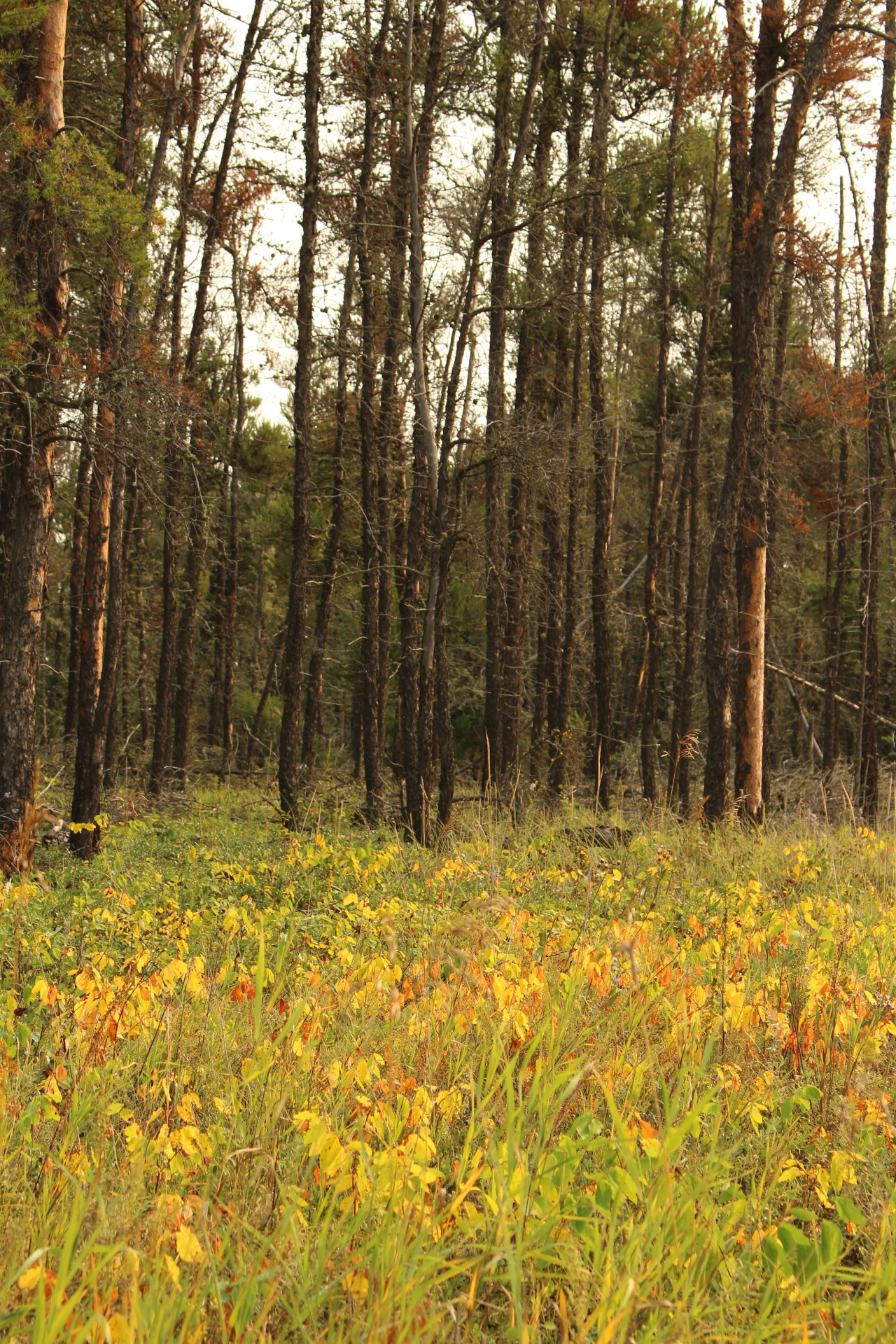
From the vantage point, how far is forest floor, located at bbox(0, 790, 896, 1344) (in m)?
1.83

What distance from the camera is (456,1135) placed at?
2.70 m

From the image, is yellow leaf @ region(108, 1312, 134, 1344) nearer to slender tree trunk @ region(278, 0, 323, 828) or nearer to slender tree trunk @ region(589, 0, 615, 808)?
slender tree trunk @ region(278, 0, 323, 828)

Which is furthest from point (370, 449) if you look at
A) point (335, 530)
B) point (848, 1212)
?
point (848, 1212)

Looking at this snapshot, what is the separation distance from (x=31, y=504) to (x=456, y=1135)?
7.06 metres

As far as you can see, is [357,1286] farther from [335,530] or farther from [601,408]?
[335,530]

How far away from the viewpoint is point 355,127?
49.8ft

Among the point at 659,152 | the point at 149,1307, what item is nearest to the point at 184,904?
the point at 149,1307

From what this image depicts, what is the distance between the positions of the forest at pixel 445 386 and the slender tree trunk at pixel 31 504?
3 cm

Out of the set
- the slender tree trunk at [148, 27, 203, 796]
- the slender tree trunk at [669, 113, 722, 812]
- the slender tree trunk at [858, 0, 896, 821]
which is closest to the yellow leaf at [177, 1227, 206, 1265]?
the slender tree trunk at [858, 0, 896, 821]

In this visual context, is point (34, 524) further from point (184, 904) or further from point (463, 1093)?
point (463, 1093)

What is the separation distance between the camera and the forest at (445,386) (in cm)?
866

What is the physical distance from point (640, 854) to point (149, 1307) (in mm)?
6499

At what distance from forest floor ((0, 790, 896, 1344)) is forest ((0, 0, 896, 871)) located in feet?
2.94

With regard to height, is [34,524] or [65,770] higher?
[34,524]
